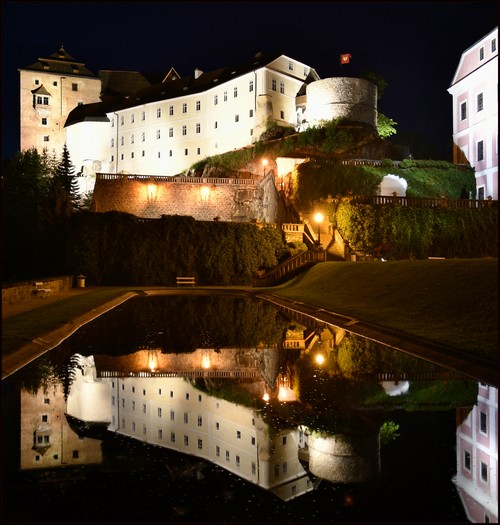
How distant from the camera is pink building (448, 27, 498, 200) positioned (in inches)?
2078

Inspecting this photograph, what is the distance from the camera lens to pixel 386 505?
5.29 m

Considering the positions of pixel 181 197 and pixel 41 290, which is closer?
pixel 41 290

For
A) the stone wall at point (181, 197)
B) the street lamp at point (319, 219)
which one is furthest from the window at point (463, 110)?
the street lamp at point (319, 219)

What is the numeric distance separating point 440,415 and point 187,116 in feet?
263

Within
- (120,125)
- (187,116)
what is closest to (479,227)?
(187,116)

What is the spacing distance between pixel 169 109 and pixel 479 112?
45758 millimetres

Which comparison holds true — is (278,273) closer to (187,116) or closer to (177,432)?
(177,432)


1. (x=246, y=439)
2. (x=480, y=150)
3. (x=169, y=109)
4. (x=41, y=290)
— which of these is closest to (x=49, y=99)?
(x=169, y=109)

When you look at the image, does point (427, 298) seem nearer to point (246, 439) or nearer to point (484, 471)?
point (246, 439)

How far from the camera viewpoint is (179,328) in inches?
726

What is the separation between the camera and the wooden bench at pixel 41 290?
27.7 meters

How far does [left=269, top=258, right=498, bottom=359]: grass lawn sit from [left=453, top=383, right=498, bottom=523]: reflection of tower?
372 cm

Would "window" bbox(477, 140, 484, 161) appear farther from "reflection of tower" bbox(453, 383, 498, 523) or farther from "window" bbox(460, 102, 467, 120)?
"reflection of tower" bbox(453, 383, 498, 523)

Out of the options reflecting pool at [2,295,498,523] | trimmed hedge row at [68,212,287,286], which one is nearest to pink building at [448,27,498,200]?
trimmed hedge row at [68,212,287,286]
